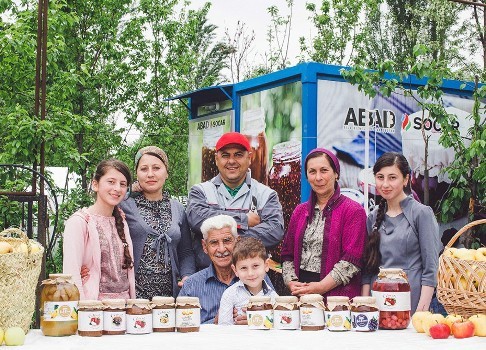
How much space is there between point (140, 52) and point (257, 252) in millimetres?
10015

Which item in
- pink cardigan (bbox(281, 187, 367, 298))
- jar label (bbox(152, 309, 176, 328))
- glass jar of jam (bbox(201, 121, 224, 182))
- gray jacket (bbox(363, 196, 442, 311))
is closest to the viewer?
jar label (bbox(152, 309, 176, 328))

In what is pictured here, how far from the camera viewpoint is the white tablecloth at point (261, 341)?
8.22 ft

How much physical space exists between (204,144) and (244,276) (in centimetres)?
621

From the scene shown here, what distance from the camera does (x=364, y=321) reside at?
2791mm

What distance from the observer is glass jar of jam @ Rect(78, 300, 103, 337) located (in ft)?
8.73

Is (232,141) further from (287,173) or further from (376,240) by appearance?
(287,173)

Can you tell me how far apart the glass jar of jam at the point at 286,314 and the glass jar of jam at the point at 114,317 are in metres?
0.61

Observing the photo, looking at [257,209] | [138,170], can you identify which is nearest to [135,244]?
[138,170]

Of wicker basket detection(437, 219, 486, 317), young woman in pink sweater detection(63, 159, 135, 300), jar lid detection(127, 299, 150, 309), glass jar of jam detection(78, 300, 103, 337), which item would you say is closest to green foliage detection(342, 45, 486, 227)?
young woman in pink sweater detection(63, 159, 135, 300)

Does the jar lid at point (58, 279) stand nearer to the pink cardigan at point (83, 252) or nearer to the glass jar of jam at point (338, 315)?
the pink cardigan at point (83, 252)

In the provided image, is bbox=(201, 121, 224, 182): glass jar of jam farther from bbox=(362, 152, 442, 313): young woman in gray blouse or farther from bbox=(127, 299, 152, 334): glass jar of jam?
bbox=(127, 299, 152, 334): glass jar of jam

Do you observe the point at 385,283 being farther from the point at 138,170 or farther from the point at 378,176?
the point at 138,170

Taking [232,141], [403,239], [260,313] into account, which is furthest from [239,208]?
[260,313]

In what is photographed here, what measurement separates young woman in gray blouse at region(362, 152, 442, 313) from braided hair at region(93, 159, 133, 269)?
1296 millimetres
